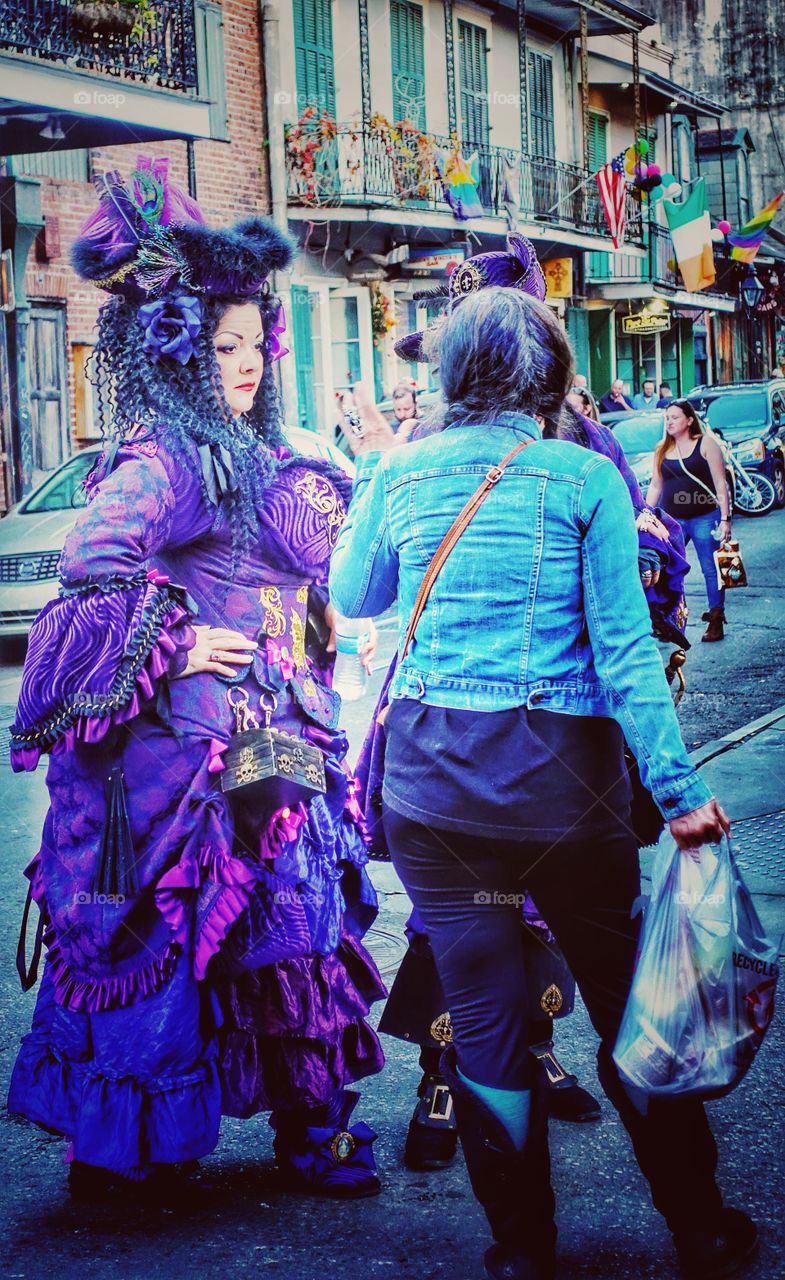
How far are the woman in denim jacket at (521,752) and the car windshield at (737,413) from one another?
19.2m

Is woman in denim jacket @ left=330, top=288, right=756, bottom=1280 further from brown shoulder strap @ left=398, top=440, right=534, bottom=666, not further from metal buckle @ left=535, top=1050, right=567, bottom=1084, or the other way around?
metal buckle @ left=535, top=1050, right=567, bottom=1084

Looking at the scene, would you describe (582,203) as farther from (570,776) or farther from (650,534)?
(570,776)

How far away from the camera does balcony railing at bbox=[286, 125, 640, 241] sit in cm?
2122

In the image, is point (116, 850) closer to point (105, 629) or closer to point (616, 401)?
point (105, 629)

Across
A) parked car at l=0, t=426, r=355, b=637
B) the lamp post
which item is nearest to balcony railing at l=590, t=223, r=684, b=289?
the lamp post

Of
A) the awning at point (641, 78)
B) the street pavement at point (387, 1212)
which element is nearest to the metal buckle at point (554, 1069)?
the street pavement at point (387, 1212)

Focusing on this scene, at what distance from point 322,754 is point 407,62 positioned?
22958 millimetres

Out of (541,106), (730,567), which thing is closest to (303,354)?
(541,106)

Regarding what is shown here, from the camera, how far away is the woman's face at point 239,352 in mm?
3422

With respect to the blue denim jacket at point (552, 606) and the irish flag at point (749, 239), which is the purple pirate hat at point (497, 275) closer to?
the blue denim jacket at point (552, 606)

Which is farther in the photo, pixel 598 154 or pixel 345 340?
pixel 598 154

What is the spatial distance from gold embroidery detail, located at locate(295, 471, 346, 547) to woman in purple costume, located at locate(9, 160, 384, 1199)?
0.01 metres

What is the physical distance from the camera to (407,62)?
24.3m

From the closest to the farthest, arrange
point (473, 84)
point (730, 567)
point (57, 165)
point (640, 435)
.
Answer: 1. point (730, 567)
2. point (57, 165)
3. point (640, 435)
4. point (473, 84)
